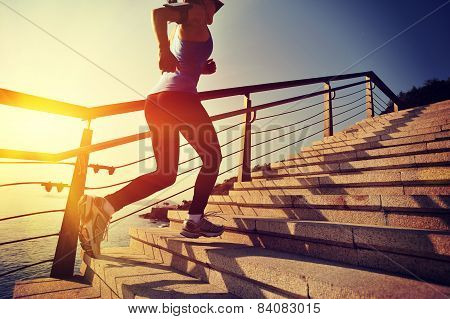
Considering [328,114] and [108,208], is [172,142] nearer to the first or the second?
[108,208]

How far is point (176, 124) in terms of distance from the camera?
1.79m

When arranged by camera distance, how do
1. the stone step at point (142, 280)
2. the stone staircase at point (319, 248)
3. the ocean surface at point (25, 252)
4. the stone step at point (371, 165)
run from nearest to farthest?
1. the stone staircase at point (319, 248)
2. the stone step at point (142, 280)
3. the stone step at point (371, 165)
4. the ocean surface at point (25, 252)

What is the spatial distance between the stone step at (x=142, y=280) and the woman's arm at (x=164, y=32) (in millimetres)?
1329

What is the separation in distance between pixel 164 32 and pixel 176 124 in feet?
1.91

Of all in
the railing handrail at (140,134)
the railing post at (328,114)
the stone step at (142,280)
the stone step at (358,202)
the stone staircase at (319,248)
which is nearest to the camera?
the stone staircase at (319,248)

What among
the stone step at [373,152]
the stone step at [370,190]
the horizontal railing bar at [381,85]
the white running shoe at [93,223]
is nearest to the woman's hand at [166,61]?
the white running shoe at [93,223]

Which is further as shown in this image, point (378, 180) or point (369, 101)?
point (369, 101)

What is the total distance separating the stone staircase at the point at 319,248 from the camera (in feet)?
3.74

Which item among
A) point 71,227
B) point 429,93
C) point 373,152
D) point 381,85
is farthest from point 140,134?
point 429,93

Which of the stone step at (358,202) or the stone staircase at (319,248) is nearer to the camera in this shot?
the stone staircase at (319,248)

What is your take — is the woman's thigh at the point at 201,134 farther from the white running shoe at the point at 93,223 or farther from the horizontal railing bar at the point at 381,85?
the horizontal railing bar at the point at 381,85

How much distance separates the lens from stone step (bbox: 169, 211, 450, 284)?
1165mm
